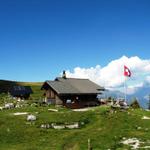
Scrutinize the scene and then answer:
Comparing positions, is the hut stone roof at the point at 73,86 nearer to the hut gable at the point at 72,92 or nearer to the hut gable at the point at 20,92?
the hut gable at the point at 72,92

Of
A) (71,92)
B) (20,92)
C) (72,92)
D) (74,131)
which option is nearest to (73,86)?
(72,92)

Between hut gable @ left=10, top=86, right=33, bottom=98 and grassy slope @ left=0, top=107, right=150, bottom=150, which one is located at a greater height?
hut gable @ left=10, top=86, right=33, bottom=98

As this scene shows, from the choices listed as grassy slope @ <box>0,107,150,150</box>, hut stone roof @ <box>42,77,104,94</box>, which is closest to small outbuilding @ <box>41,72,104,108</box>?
hut stone roof @ <box>42,77,104,94</box>

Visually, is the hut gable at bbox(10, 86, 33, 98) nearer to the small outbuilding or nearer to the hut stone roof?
the small outbuilding

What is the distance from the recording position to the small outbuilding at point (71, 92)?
3708 inches

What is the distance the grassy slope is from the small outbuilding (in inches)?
764

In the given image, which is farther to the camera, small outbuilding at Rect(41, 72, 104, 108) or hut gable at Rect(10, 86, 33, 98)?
hut gable at Rect(10, 86, 33, 98)

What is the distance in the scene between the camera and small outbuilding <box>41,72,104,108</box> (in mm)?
94188

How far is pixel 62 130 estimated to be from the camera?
60.4 metres

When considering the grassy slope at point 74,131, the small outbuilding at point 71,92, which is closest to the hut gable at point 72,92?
the small outbuilding at point 71,92

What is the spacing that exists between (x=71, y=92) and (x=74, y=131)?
1407 inches

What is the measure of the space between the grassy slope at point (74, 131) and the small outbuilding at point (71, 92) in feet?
63.6

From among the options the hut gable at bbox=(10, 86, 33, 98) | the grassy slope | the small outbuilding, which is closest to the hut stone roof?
the small outbuilding

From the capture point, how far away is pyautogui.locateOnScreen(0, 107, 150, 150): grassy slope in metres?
50.2
